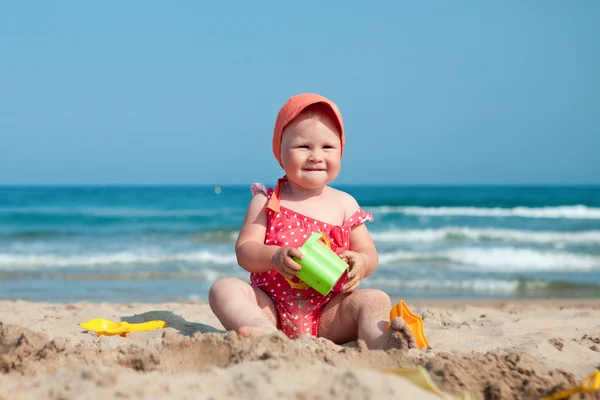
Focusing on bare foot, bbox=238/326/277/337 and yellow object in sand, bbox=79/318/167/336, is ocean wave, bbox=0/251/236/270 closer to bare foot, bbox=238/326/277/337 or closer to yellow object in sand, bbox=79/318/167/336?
yellow object in sand, bbox=79/318/167/336

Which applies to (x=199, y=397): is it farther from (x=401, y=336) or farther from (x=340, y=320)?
(x=340, y=320)

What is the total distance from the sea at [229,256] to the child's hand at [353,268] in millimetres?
3603

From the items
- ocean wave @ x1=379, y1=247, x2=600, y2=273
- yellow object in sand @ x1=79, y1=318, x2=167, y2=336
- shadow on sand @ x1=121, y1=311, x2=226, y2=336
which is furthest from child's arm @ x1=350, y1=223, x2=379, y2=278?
ocean wave @ x1=379, y1=247, x2=600, y2=273

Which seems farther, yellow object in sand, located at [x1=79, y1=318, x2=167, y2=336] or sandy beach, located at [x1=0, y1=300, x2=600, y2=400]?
yellow object in sand, located at [x1=79, y1=318, x2=167, y2=336]

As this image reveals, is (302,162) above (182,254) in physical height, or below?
above

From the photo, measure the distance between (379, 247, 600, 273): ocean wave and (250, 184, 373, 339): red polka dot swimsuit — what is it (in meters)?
6.25

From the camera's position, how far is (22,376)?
86.8 inches

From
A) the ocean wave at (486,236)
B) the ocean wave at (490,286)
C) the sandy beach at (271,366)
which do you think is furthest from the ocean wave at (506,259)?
the sandy beach at (271,366)

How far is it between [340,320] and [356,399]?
4.98ft

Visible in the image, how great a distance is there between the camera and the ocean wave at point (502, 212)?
19.3 m

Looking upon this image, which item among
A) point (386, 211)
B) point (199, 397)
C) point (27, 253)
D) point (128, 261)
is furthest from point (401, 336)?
point (386, 211)

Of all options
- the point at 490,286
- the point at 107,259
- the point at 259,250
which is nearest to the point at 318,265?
the point at 259,250

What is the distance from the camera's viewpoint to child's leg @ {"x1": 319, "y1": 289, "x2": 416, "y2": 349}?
269 cm

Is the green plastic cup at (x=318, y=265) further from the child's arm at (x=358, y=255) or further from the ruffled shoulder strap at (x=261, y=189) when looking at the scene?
the ruffled shoulder strap at (x=261, y=189)
